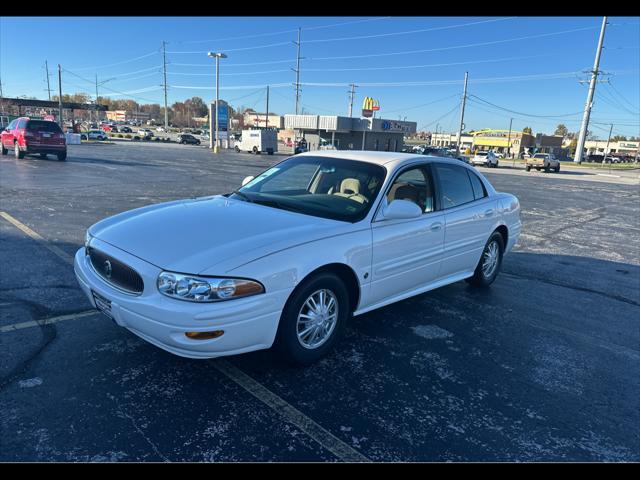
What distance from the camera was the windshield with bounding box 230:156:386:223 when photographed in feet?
12.7

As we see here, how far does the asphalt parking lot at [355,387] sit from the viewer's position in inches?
100

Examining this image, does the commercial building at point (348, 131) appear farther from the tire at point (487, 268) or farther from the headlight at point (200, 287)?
the headlight at point (200, 287)

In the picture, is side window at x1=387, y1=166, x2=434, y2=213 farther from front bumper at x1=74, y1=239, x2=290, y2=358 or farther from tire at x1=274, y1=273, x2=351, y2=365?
front bumper at x1=74, y1=239, x2=290, y2=358

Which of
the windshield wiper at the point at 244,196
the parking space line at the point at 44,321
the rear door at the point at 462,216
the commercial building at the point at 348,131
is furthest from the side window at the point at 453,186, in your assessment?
the commercial building at the point at 348,131

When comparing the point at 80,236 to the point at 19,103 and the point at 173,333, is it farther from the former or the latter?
the point at 19,103

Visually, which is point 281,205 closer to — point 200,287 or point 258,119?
point 200,287

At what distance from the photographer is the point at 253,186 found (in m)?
4.63

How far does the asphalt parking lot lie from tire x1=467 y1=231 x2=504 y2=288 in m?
0.20

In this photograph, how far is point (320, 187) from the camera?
14.6 feet

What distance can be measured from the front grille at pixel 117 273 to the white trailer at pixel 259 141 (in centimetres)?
4651

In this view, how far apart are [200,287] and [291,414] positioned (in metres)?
0.98

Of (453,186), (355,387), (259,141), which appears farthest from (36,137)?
(259,141)

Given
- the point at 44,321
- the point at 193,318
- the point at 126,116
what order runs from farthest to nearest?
the point at 126,116
the point at 44,321
the point at 193,318

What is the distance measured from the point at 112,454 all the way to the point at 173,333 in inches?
28.0
